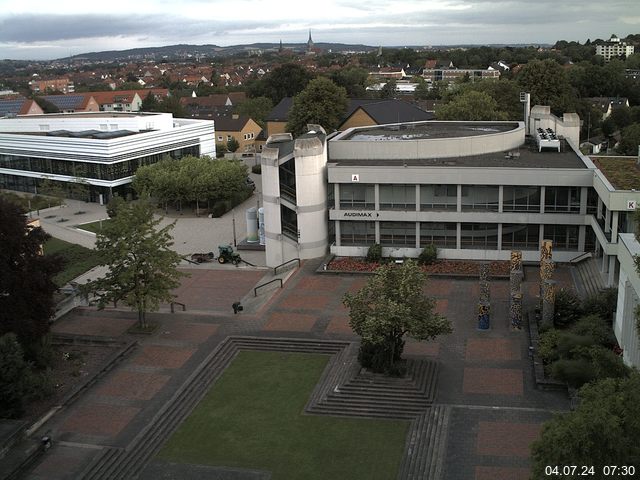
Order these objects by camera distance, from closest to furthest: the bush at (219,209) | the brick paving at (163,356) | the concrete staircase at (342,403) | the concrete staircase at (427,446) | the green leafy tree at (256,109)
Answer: the concrete staircase at (427,446) < the concrete staircase at (342,403) < the brick paving at (163,356) < the bush at (219,209) < the green leafy tree at (256,109)

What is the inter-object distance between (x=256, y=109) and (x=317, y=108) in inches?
1204

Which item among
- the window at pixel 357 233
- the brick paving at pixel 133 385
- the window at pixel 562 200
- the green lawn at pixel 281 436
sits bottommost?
the green lawn at pixel 281 436

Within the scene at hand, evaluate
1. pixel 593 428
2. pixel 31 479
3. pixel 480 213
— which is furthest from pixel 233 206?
pixel 593 428

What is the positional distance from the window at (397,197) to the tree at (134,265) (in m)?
14.1

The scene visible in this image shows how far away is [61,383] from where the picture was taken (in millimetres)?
27891

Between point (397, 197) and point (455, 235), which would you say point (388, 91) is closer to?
point (397, 197)

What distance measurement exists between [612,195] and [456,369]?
12064 mm

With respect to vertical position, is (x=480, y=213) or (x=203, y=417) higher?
(x=480, y=213)

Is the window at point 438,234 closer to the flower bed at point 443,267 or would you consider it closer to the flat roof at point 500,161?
the flower bed at point 443,267

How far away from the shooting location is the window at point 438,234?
135ft

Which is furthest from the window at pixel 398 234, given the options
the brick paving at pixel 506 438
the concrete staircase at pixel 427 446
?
the brick paving at pixel 506 438

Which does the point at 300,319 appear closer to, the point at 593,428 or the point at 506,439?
the point at 506,439

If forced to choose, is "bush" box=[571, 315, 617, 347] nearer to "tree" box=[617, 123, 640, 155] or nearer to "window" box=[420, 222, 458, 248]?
"window" box=[420, 222, 458, 248]

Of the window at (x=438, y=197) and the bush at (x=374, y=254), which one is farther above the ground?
the window at (x=438, y=197)
